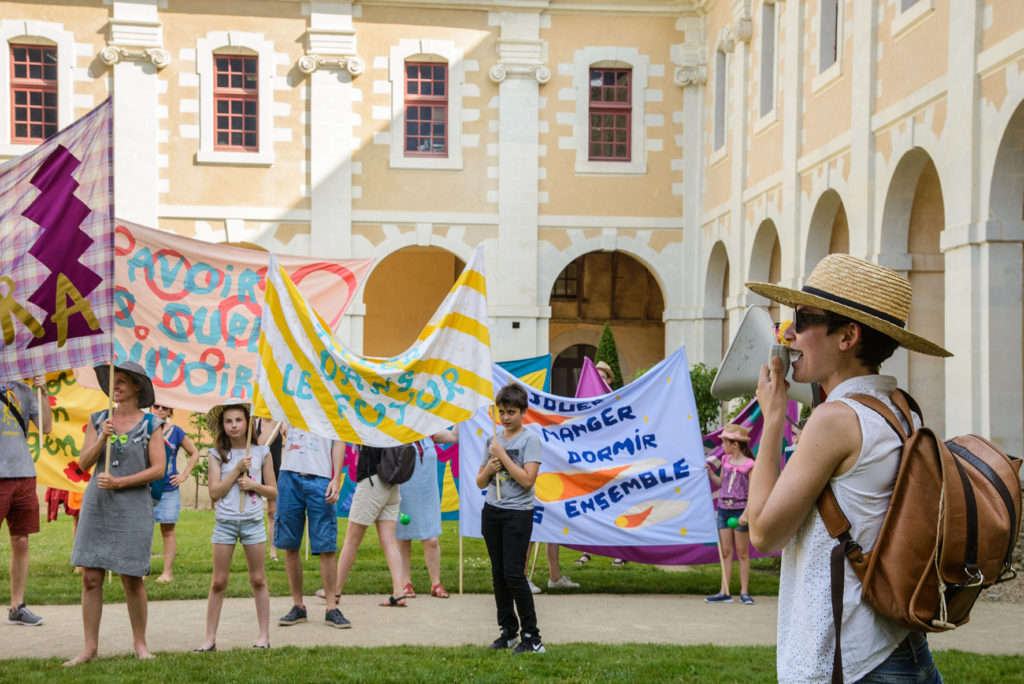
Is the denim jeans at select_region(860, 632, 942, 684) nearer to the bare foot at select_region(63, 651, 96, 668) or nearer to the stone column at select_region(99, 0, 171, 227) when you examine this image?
the bare foot at select_region(63, 651, 96, 668)

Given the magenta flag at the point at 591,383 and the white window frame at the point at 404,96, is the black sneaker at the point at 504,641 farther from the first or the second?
the white window frame at the point at 404,96

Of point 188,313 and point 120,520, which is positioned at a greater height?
point 188,313

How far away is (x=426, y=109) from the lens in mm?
22953

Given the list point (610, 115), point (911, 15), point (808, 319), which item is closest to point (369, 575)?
point (911, 15)

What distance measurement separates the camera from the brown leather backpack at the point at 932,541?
273 centimetres

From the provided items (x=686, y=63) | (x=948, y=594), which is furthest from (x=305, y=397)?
(x=686, y=63)

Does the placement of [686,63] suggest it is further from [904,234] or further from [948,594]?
[948,594]

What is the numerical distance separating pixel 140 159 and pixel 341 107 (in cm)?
376

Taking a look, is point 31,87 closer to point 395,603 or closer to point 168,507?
point 168,507

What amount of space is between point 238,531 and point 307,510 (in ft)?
4.30

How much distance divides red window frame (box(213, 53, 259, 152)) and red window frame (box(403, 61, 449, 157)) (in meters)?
2.83

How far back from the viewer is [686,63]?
2295cm

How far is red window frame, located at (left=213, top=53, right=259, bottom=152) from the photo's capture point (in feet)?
73.0

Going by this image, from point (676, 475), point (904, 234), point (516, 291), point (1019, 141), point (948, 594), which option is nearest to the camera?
point (948, 594)
